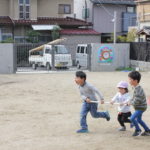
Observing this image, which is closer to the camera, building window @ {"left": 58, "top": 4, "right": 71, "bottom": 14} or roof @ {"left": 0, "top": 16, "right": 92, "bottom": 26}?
roof @ {"left": 0, "top": 16, "right": 92, "bottom": 26}

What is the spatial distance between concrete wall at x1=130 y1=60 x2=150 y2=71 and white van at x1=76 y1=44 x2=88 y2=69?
2987 mm

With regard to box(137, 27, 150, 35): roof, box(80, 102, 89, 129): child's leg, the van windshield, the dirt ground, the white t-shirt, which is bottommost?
the dirt ground

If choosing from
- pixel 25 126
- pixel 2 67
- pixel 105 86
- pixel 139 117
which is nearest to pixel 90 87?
pixel 139 117

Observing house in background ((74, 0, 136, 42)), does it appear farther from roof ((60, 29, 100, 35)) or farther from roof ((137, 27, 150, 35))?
roof ((137, 27, 150, 35))

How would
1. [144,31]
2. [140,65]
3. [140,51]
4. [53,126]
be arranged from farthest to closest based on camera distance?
[144,31]
[140,51]
[140,65]
[53,126]

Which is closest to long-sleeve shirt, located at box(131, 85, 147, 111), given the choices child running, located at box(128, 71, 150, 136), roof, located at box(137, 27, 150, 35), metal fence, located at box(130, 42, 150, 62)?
child running, located at box(128, 71, 150, 136)

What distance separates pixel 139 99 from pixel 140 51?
59.9 feet

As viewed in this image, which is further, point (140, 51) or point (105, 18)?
point (105, 18)

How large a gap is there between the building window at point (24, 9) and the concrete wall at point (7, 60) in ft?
41.6

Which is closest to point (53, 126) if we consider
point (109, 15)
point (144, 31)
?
point (144, 31)

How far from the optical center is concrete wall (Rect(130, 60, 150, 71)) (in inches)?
950

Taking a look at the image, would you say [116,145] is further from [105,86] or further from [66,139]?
[105,86]

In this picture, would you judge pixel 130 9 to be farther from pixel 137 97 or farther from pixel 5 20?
pixel 137 97

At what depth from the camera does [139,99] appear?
7.21m
